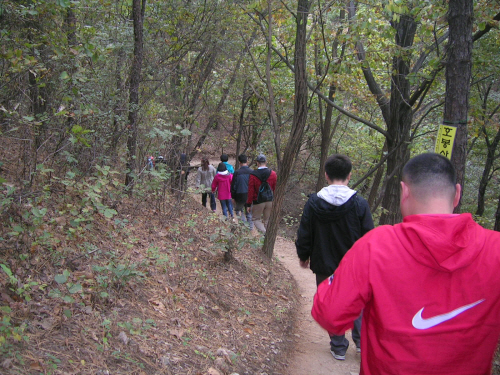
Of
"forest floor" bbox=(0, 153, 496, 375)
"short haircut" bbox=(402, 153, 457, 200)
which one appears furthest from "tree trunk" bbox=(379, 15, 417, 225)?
"short haircut" bbox=(402, 153, 457, 200)

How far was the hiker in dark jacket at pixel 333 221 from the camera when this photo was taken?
4543 mm

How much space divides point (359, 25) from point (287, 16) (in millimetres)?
3281

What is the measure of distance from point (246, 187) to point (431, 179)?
9.51m

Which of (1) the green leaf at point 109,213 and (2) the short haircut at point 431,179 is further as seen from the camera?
(1) the green leaf at point 109,213

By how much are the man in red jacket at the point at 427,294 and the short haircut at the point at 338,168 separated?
2.46 m

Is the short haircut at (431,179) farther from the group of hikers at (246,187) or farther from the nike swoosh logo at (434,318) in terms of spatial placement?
the group of hikers at (246,187)

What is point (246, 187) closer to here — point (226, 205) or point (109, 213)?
point (226, 205)

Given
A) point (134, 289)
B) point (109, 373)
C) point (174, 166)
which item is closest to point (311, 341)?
point (134, 289)

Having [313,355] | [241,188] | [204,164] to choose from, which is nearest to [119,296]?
[313,355]

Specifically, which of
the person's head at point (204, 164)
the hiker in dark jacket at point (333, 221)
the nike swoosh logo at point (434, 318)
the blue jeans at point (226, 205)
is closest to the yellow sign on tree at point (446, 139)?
the hiker in dark jacket at point (333, 221)

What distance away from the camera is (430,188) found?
2.20 m

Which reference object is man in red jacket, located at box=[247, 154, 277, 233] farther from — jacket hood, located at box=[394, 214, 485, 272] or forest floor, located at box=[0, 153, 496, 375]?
jacket hood, located at box=[394, 214, 485, 272]

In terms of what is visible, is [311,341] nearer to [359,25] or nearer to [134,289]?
[134,289]

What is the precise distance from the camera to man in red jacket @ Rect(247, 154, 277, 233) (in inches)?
431
